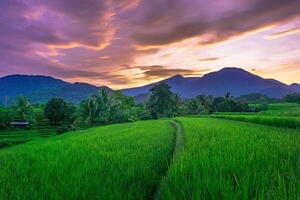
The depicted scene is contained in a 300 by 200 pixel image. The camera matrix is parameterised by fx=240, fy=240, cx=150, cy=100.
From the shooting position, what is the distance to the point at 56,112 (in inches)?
2488

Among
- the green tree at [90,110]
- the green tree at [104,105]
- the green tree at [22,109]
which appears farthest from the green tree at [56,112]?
the green tree at [104,105]

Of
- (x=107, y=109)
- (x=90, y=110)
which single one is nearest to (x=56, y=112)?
(x=90, y=110)

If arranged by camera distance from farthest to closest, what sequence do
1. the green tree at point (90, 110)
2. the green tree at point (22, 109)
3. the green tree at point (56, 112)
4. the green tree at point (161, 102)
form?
the green tree at point (161, 102) → the green tree at point (56, 112) → the green tree at point (22, 109) → the green tree at point (90, 110)

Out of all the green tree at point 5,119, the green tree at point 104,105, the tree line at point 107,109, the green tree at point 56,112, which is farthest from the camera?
the green tree at point 56,112

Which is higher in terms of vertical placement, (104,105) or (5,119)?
(104,105)

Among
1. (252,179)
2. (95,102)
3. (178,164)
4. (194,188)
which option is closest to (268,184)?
(252,179)

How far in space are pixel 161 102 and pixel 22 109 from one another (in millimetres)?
38116

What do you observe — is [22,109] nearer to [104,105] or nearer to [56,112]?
[56,112]

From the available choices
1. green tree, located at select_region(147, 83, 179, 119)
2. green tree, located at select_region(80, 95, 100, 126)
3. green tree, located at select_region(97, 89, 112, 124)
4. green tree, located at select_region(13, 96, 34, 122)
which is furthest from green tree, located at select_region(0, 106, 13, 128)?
green tree, located at select_region(147, 83, 179, 119)

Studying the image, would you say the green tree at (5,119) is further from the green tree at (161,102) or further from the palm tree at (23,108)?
the green tree at (161,102)

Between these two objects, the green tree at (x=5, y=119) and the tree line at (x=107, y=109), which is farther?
the green tree at (x=5, y=119)

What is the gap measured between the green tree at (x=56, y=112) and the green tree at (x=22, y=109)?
4324 millimetres

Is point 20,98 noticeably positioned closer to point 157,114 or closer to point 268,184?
point 157,114

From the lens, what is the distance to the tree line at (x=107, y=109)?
51.9 meters
